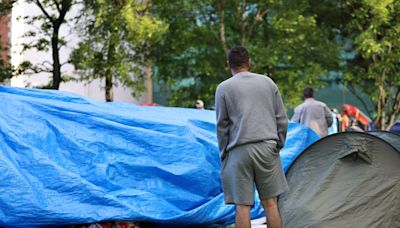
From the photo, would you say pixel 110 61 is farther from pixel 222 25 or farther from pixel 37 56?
pixel 37 56

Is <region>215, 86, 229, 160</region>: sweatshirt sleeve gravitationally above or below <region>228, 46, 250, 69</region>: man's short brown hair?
below

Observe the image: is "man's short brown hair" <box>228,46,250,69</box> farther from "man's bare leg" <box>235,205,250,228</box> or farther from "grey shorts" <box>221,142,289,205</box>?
"man's bare leg" <box>235,205,250,228</box>

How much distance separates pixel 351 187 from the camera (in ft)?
25.4

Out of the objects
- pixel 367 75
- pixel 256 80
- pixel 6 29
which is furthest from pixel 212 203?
pixel 6 29

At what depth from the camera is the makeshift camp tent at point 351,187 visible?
7.54 metres

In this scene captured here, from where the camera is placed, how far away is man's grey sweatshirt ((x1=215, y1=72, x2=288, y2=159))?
6.08 metres

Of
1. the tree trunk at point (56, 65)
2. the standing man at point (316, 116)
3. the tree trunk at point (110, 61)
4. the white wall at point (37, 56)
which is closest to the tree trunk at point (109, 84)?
the tree trunk at point (110, 61)

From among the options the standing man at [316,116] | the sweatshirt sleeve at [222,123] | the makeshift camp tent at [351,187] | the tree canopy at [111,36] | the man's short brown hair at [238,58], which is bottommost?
the makeshift camp tent at [351,187]

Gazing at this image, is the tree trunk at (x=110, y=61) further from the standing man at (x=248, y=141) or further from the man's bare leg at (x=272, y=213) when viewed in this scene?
the man's bare leg at (x=272, y=213)

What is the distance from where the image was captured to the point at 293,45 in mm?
20625

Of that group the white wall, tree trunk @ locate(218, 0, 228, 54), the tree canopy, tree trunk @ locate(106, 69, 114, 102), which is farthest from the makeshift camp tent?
tree trunk @ locate(218, 0, 228, 54)

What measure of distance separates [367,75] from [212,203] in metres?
14.1

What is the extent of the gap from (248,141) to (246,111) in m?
0.24

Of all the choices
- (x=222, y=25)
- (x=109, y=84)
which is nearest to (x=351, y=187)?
(x=109, y=84)
